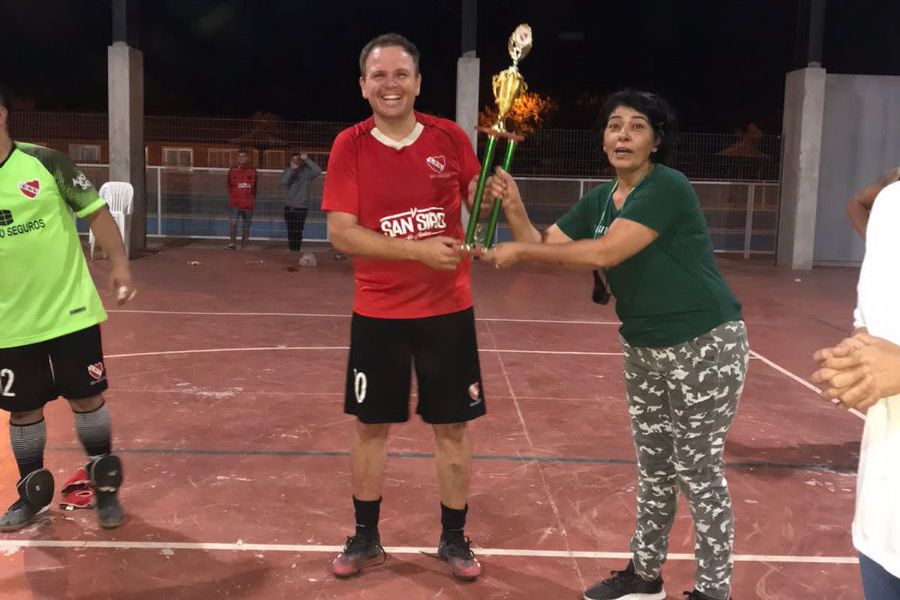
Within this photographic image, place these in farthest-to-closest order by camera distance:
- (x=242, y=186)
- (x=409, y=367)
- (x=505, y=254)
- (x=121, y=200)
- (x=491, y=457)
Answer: (x=242, y=186)
(x=121, y=200)
(x=491, y=457)
(x=409, y=367)
(x=505, y=254)

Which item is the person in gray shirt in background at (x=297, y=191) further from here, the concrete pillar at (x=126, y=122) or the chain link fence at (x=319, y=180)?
the concrete pillar at (x=126, y=122)

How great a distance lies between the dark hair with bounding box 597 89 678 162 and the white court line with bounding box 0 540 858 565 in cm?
189

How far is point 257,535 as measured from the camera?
427 centimetres

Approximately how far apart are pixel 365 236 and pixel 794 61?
15.7m

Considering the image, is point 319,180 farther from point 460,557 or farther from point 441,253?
point 441,253

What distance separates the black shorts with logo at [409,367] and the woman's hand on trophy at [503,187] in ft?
1.73

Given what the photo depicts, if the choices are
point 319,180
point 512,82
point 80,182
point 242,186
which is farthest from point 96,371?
point 319,180

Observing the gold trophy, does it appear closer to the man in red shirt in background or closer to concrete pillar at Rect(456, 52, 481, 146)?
concrete pillar at Rect(456, 52, 481, 146)

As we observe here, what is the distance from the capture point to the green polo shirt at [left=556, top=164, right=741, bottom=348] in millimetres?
3193

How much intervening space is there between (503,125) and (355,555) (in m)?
1.93

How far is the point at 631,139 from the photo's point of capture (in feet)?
10.6

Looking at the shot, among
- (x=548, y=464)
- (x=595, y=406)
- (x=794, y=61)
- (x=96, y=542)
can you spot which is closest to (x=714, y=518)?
(x=548, y=464)

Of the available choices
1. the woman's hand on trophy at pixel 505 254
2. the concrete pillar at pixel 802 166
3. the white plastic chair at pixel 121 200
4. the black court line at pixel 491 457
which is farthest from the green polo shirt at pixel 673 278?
the concrete pillar at pixel 802 166

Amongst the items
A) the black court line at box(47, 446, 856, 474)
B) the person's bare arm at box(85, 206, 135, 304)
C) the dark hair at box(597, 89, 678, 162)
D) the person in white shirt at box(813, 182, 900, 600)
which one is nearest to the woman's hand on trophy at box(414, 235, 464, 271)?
the dark hair at box(597, 89, 678, 162)
